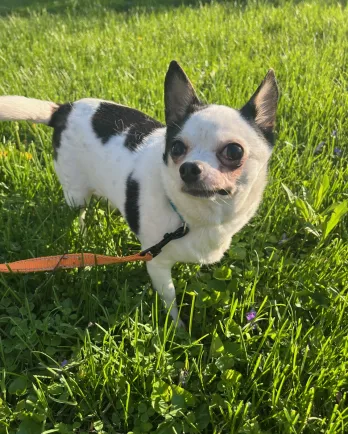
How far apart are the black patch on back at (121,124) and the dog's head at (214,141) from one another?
0.29 meters

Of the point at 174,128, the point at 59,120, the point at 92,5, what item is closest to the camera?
the point at 174,128

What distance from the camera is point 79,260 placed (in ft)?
5.74

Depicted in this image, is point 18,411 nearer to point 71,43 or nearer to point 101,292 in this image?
point 101,292

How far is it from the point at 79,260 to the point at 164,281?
38 cm

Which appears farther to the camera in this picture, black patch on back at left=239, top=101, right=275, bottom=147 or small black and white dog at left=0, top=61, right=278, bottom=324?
black patch on back at left=239, top=101, right=275, bottom=147

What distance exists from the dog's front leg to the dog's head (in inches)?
15.8

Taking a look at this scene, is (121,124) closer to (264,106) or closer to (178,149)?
(178,149)

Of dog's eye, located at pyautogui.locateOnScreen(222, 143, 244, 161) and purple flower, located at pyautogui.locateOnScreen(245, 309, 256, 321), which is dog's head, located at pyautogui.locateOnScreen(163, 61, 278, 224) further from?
purple flower, located at pyautogui.locateOnScreen(245, 309, 256, 321)

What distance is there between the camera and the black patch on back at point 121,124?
6.31ft

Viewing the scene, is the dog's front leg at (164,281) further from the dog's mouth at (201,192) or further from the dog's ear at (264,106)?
the dog's ear at (264,106)

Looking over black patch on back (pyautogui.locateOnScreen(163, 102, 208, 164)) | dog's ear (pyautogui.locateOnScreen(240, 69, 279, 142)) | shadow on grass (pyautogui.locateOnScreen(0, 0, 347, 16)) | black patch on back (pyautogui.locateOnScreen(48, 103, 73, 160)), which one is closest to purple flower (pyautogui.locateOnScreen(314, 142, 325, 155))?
dog's ear (pyautogui.locateOnScreen(240, 69, 279, 142))

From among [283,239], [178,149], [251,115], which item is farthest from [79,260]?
[283,239]

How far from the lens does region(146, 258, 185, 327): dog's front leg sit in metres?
1.77

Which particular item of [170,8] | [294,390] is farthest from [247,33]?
[294,390]
